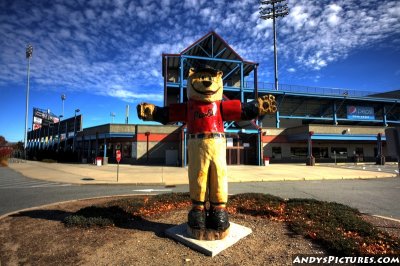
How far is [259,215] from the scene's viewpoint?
6.14m

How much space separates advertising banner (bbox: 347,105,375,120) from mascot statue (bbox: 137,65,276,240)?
142 feet

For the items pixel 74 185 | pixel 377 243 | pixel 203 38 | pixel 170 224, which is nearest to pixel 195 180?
pixel 170 224

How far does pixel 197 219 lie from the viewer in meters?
4.54

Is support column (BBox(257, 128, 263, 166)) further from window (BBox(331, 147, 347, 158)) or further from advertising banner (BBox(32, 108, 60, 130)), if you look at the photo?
advertising banner (BBox(32, 108, 60, 130))

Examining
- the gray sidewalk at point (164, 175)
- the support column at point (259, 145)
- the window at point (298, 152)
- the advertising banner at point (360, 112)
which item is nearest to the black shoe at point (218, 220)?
the gray sidewalk at point (164, 175)

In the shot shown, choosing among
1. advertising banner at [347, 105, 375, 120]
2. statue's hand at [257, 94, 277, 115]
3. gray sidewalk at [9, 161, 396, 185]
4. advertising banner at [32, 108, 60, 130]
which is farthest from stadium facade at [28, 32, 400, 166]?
statue's hand at [257, 94, 277, 115]

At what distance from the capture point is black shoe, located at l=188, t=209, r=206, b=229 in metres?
4.52

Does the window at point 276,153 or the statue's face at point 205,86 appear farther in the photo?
the window at point 276,153

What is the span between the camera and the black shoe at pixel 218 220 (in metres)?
4.52

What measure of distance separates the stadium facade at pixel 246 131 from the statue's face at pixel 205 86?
1989cm

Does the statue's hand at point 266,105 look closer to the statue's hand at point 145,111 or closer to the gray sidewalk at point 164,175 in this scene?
the statue's hand at point 145,111

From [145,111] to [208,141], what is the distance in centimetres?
139

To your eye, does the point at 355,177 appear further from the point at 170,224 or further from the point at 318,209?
the point at 170,224

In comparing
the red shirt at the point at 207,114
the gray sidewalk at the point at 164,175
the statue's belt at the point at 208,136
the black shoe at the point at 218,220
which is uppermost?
the red shirt at the point at 207,114
